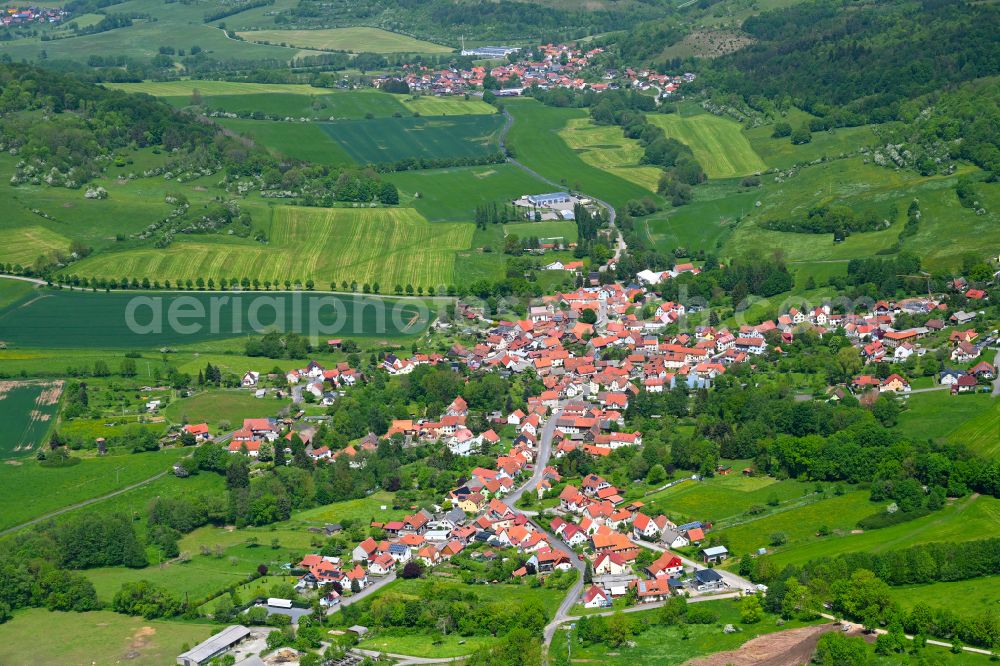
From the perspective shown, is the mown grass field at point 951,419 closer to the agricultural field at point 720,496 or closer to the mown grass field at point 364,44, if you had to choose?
the agricultural field at point 720,496

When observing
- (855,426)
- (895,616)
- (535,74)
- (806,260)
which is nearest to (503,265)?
(806,260)

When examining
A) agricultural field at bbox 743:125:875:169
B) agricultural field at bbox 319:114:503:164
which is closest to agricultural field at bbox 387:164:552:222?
agricultural field at bbox 319:114:503:164

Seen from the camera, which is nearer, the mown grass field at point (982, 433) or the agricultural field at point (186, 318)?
the mown grass field at point (982, 433)

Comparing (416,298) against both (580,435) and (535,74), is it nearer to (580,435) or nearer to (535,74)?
(580,435)

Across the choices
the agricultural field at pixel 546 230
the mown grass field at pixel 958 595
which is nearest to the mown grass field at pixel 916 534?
the mown grass field at pixel 958 595

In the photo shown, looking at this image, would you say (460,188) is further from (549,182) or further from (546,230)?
(546,230)

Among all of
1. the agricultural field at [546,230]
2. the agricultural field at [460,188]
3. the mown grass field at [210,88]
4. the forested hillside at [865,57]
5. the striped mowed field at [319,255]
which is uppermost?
the forested hillside at [865,57]

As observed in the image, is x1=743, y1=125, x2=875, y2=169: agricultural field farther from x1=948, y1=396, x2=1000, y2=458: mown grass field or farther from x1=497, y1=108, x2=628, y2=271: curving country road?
x1=948, y1=396, x2=1000, y2=458: mown grass field
